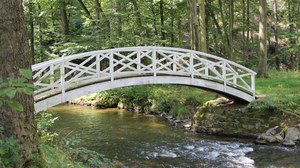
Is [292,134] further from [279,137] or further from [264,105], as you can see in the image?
[264,105]

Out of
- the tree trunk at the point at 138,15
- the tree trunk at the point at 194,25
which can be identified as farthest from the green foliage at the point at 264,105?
the tree trunk at the point at 138,15

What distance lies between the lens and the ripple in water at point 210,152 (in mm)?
8445

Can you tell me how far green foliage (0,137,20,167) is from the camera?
3195mm

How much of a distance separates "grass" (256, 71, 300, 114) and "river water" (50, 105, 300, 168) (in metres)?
1.87

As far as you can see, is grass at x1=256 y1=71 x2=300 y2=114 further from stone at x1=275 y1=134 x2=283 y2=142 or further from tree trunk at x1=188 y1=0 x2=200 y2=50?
tree trunk at x1=188 y1=0 x2=200 y2=50

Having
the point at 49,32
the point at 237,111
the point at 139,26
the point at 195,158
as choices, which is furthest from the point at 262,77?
the point at 49,32

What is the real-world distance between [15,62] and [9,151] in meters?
0.98

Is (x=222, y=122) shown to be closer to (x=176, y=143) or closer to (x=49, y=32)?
(x=176, y=143)

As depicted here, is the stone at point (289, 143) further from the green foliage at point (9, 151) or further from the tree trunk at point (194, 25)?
the green foliage at point (9, 151)

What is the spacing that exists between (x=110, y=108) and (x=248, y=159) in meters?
10.5

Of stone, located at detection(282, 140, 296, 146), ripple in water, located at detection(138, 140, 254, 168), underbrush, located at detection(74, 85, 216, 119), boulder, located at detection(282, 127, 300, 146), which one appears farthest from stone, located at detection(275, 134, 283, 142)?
underbrush, located at detection(74, 85, 216, 119)

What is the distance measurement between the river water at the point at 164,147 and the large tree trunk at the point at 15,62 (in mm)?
2852

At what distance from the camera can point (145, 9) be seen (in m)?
20.3

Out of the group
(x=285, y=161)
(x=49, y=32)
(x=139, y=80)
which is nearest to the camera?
(x=285, y=161)
